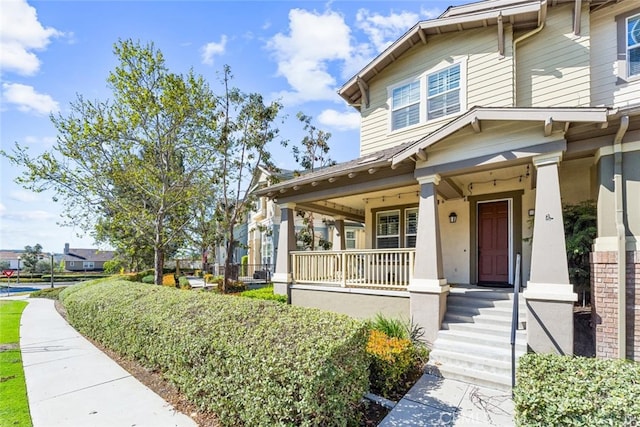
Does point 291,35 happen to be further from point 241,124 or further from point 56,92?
point 56,92

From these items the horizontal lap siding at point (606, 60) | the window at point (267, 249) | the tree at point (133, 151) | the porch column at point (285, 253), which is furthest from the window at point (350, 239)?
the horizontal lap siding at point (606, 60)

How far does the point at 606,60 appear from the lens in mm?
7445

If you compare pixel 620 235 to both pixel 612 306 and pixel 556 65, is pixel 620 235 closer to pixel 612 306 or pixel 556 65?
pixel 612 306

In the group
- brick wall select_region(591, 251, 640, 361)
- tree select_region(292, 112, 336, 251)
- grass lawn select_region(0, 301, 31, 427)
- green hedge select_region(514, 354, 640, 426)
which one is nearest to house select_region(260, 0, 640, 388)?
brick wall select_region(591, 251, 640, 361)

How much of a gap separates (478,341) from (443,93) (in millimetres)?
6480

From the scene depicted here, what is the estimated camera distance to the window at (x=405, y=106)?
951 centimetres

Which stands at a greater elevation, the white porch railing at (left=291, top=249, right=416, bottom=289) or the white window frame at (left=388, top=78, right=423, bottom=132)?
the white window frame at (left=388, top=78, right=423, bottom=132)

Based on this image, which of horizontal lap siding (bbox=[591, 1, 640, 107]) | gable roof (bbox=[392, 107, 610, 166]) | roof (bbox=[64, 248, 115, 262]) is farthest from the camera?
roof (bbox=[64, 248, 115, 262])

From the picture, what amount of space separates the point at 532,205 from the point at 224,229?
44.3 ft

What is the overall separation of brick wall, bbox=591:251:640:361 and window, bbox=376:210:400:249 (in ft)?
19.1

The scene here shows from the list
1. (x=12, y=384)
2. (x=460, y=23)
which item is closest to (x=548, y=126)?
(x=460, y=23)

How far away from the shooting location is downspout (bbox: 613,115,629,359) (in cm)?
532

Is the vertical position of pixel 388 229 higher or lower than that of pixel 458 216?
lower

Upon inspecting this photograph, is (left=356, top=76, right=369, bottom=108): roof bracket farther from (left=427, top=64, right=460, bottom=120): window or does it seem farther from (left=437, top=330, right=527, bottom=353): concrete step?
(left=437, top=330, right=527, bottom=353): concrete step
